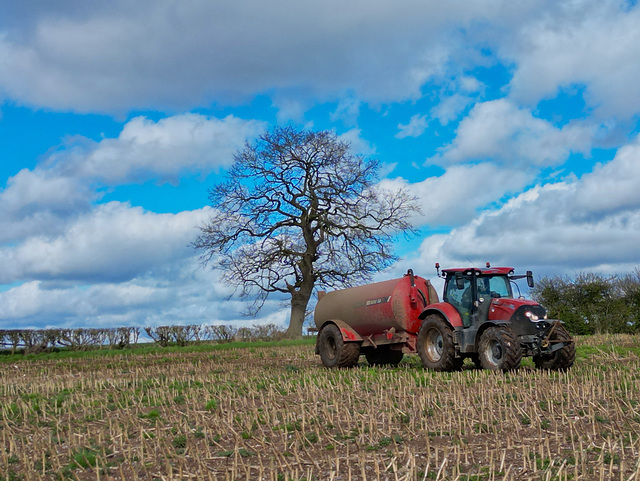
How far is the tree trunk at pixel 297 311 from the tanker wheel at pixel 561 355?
65.6 feet

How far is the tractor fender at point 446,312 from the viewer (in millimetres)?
13860

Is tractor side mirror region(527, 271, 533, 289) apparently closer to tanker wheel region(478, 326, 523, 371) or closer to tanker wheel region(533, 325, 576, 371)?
tanker wheel region(533, 325, 576, 371)

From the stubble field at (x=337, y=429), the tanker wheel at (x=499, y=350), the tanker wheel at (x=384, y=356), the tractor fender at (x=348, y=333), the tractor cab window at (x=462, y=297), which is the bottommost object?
the stubble field at (x=337, y=429)

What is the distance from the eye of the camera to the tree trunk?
108ft

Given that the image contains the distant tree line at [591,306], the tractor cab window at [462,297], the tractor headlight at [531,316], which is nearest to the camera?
the tractor headlight at [531,316]

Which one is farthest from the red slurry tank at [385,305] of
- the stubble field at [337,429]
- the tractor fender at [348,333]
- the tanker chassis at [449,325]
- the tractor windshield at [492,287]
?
Result: the stubble field at [337,429]

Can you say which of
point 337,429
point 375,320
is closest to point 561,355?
Answer: point 375,320

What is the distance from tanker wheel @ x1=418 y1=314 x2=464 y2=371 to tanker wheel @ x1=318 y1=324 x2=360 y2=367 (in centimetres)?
Answer: 200

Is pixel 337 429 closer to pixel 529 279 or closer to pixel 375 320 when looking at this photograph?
pixel 375 320

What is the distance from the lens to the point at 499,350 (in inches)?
524

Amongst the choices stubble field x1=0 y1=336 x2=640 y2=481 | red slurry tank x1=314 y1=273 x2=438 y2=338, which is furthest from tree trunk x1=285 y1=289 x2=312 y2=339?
stubble field x1=0 y1=336 x2=640 y2=481

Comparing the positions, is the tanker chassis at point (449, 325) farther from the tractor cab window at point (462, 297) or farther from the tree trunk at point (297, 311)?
the tree trunk at point (297, 311)

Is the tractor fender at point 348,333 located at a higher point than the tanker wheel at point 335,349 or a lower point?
higher

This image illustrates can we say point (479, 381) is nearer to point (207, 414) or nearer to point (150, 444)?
point (207, 414)
